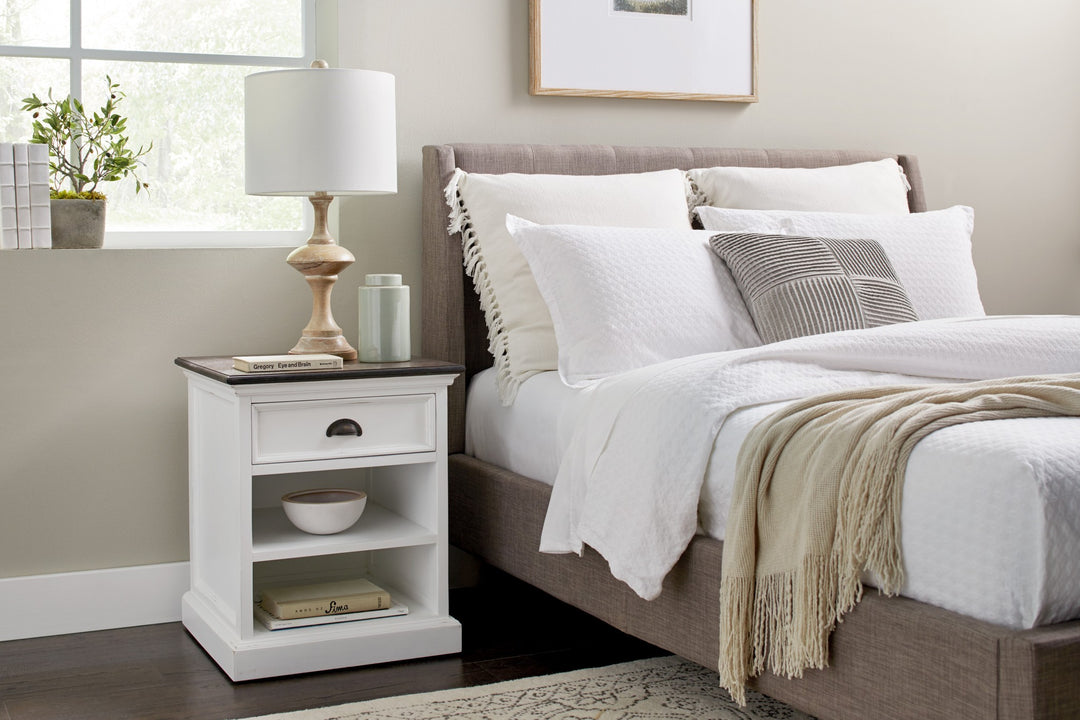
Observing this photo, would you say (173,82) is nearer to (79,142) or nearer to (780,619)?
(79,142)

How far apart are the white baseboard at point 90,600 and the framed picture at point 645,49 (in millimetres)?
1599

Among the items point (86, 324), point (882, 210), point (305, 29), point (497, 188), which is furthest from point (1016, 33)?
point (86, 324)

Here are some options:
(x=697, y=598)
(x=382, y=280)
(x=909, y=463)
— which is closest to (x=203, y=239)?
(x=382, y=280)

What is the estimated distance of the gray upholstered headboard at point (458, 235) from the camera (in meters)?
2.96

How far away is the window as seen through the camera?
2.98m

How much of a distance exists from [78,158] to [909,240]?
6.80ft

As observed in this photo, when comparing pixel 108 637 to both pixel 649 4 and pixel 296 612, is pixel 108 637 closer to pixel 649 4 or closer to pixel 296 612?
pixel 296 612

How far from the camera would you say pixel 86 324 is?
9.24 feet

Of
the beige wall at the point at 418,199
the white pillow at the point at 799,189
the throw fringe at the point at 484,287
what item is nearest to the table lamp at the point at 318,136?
the throw fringe at the point at 484,287

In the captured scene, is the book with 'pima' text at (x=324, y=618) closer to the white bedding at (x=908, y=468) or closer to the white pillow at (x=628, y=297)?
the white bedding at (x=908, y=468)

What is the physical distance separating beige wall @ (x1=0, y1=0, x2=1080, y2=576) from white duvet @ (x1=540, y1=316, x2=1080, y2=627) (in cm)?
110

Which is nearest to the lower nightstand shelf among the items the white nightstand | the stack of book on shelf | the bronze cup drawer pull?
the white nightstand

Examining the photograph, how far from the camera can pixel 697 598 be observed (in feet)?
6.49

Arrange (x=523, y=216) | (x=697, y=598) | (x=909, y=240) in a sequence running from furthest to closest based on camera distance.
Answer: (x=909, y=240) < (x=523, y=216) < (x=697, y=598)
